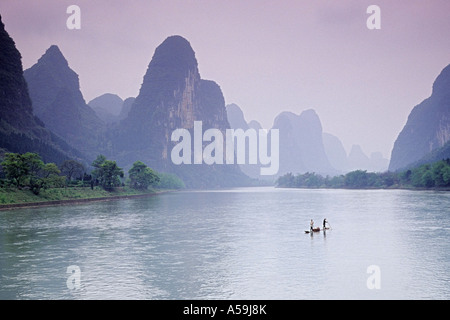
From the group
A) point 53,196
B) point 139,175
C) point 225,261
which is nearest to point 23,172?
point 53,196

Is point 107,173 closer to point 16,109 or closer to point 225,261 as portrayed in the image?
point 225,261

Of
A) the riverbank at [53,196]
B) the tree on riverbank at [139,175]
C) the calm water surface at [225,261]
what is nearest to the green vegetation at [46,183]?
the riverbank at [53,196]

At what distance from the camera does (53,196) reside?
80.9 metres

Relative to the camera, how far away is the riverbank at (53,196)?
224ft

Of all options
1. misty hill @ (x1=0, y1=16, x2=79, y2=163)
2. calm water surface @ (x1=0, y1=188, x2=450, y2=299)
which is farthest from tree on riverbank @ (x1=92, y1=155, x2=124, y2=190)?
calm water surface @ (x1=0, y1=188, x2=450, y2=299)

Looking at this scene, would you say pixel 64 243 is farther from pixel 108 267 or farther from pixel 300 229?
pixel 300 229

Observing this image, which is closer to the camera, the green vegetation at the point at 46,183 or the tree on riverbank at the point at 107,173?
the green vegetation at the point at 46,183

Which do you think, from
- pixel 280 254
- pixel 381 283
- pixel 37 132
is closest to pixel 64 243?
pixel 280 254

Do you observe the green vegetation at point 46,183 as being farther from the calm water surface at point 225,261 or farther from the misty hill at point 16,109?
the misty hill at point 16,109

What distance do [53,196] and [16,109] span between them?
124 metres

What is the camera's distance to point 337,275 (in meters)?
21.5

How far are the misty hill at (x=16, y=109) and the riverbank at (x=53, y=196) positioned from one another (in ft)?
219

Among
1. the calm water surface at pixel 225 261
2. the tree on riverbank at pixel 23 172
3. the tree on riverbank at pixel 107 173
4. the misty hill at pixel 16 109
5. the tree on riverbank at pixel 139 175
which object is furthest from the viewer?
the misty hill at pixel 16 109

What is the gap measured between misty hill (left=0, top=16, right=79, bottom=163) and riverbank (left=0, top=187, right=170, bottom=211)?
66.9 metres
